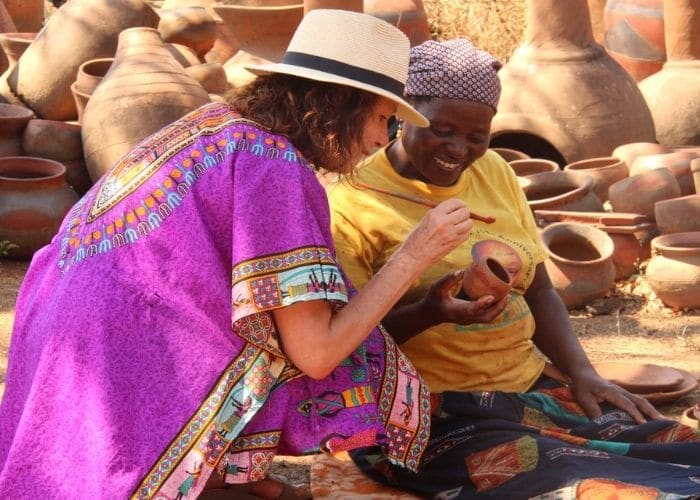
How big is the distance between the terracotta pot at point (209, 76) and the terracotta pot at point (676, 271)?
314 cm

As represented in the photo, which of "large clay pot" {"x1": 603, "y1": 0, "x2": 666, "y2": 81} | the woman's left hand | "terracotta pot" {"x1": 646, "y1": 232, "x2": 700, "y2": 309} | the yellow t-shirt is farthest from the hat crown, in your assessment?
"large clay pot" {"x1": 603, "y1": 0, "x2": 666, "y2": 81}

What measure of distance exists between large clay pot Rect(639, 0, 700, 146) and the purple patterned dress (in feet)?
18.8

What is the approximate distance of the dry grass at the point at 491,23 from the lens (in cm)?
1227

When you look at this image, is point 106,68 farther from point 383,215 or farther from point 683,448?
point 683,448

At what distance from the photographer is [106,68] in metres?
7.49

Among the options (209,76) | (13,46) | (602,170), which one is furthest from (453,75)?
(13,46)

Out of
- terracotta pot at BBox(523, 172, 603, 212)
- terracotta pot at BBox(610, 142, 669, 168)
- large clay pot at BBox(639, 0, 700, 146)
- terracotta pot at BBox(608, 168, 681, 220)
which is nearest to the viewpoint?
terracotta pot at BBox(523, 172, 603, 212)

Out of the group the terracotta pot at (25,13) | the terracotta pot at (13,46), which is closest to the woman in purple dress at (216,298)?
the terracotta pot at (13,46)

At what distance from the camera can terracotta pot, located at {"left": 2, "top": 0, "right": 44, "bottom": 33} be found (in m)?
10.5

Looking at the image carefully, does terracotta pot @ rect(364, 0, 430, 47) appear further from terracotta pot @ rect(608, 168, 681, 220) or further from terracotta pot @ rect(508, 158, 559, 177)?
terracotta pot @ rect(608, 168, 681, 220)

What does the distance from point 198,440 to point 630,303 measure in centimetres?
385

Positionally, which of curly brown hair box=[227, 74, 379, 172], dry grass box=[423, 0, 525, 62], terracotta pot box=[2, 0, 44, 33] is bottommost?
dry grass box=[423, 0, 525, 62]

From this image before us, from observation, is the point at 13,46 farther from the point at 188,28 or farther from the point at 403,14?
the point at 403,14

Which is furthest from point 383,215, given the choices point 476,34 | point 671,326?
point 476,34
